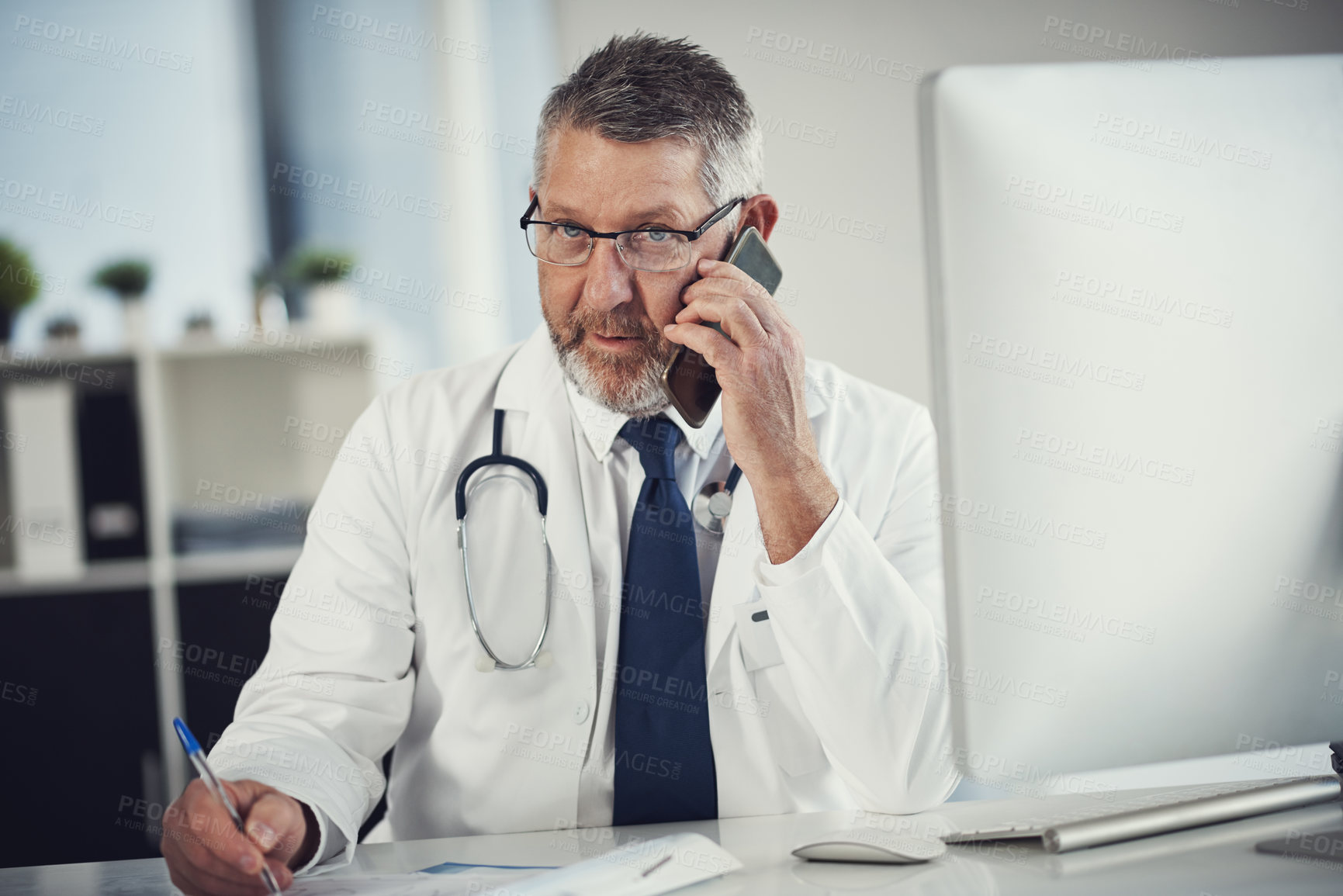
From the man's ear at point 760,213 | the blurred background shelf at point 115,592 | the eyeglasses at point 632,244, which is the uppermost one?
the man's ear at point 760,213

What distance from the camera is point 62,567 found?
2.59 meters

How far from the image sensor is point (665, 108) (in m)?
1.34

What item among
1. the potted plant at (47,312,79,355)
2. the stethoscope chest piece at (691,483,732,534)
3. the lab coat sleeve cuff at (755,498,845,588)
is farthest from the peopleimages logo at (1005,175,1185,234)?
the potted plant at (47,312,79,355)

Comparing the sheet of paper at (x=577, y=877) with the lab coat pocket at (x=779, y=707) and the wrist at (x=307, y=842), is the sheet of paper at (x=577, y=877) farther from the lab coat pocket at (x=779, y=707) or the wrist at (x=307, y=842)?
the lab coat pocket at (x=779, y=707)

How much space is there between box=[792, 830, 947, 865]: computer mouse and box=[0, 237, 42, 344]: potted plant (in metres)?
2.79

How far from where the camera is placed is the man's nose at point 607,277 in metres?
1.30

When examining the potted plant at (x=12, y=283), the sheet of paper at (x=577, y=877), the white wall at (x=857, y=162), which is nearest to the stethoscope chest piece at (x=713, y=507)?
the sheet of paper at (x=577, y=877)

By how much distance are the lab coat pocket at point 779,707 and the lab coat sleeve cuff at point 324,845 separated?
557 millimetres

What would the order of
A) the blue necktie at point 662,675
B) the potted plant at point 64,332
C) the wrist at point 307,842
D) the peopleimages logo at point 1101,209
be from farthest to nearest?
the potted plant at point 64,332, the blue necktie at point 662,675, the wrist at point 307,842, the peopleimages logo at point 1101,209

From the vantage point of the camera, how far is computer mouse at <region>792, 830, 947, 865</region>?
0.81 meters

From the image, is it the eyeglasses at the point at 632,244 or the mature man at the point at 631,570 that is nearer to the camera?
the mature man at the point at 631,570

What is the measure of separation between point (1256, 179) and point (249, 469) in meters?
2.93

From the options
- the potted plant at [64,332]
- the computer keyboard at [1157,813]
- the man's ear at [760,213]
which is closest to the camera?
the computer keyboard at [1157,813]

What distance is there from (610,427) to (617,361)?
12 centimetres
